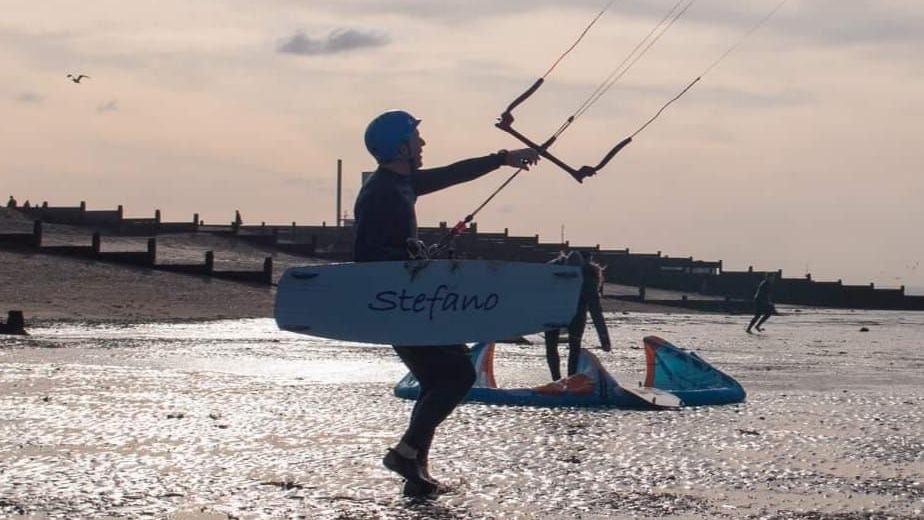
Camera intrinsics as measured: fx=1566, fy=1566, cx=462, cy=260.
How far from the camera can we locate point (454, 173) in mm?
8594

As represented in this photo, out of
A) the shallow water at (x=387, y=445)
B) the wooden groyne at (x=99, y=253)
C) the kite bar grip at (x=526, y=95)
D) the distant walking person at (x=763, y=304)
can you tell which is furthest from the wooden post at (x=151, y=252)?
the kite bar grip at (x=526, y=95)

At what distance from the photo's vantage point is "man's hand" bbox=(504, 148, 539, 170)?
339 inches

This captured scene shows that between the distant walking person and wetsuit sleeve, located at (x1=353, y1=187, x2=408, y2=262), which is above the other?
wetsuit sleeve, located at (x1=353, y1=187, x2=408, y2=262)

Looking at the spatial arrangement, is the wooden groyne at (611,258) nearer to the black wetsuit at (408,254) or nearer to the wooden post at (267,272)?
the wooden post at (267,272)

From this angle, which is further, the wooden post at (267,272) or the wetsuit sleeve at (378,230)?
the wooden post at (267,272)

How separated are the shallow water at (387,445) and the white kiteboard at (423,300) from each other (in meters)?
0.78

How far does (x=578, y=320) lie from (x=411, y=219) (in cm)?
932

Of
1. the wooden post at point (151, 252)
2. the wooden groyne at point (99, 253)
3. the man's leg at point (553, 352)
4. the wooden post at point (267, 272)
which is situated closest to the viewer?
the man's leg at point (553, 352)

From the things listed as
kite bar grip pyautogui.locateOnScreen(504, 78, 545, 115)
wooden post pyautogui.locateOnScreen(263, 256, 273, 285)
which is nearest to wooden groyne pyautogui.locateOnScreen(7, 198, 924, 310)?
wooden post pyautogui.locateOnScreen(263, 256, 273, 285)

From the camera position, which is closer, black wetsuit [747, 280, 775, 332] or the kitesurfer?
the kitesurfer

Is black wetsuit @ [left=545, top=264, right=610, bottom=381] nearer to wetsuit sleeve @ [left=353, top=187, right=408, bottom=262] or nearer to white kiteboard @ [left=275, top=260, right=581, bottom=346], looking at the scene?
white kiteboard @ [left=275, top=260, right=581, bottom=346]

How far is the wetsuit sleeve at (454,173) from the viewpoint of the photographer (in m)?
8.58

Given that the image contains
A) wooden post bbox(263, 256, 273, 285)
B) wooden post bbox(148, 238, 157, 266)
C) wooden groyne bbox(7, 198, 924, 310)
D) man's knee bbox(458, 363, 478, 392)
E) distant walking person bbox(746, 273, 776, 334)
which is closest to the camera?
man's knee bbox(458, 363, 478, 392)

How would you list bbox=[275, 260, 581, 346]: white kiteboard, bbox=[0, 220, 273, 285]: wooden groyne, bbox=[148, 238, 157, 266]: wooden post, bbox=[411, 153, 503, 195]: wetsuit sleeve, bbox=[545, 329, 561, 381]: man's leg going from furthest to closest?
bbox=[148, 238, 157, 266]: wooden post, bbox=[0, 220, 273, 285]: wooden groyne, bbox=[545, 329, 561, 381]: man's leg, bbox=[411, 153, 503, 195]: wetsuit sleeve, bbox=[275, 260, 581, 346]: white kiteboard
